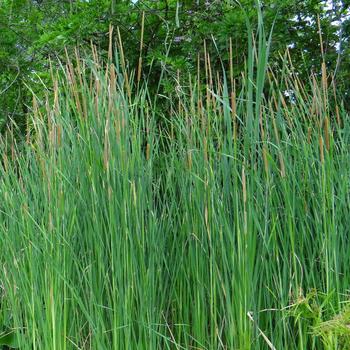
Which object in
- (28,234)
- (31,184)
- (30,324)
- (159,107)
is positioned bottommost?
(30,324)

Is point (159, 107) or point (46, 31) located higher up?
point (46, 31)

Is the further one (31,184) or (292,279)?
(31,184)

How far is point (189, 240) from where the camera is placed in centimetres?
157

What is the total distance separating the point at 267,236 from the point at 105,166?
47 centimetres

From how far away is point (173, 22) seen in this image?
3.18 meters

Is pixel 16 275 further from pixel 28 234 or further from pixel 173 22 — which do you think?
pixel 173 22

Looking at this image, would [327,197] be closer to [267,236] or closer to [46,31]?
[267,236]

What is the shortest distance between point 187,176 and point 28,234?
1.59ft

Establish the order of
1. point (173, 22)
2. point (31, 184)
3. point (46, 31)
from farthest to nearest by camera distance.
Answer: point (46, 31) < point (173, 22) < point (31, 184)

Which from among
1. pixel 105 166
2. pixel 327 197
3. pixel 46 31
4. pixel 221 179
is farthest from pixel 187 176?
pixel 46 31

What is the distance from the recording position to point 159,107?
297 cm

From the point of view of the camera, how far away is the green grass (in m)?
1.48

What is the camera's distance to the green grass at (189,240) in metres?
1.48

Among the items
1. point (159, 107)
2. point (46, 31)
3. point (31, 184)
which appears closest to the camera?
point (31, 184)
